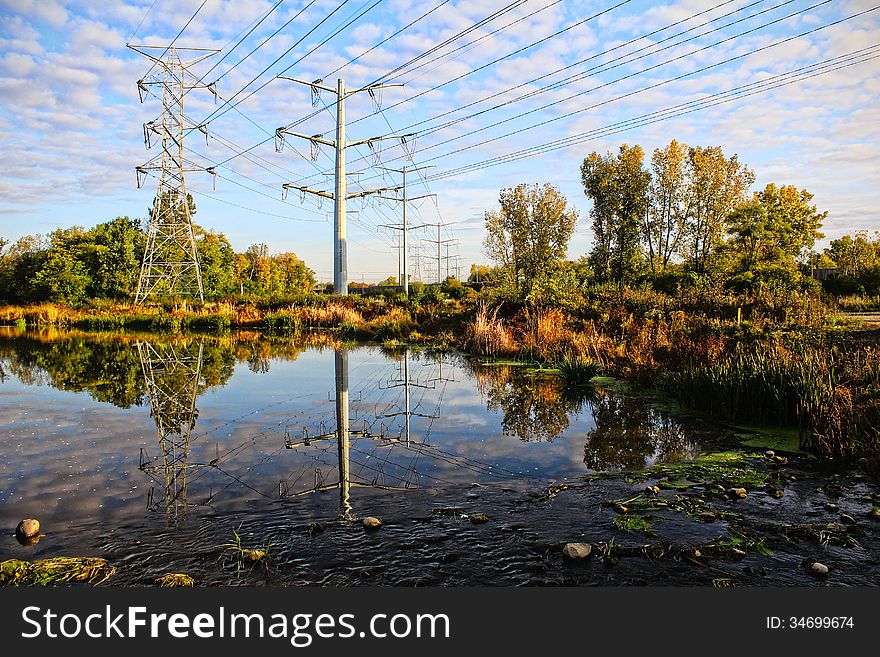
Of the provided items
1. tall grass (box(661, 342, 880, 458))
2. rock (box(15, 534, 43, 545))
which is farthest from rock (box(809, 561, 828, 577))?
rock (box(15, 534, 43, 545))

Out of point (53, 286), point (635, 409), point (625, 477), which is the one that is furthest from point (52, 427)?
point (53, 286)

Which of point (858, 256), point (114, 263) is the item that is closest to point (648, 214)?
point (858, 256)

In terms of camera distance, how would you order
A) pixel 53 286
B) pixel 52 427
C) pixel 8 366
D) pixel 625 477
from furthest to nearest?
pixel 53 286 < pixel 8 366 < pixel 52 427 < pixel 625 477

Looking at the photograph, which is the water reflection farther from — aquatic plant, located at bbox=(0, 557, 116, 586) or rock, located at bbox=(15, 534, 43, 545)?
aquatic plant, located at bbox=(0, 557, 116, 586)

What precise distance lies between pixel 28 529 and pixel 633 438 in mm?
6146

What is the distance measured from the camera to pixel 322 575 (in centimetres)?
334

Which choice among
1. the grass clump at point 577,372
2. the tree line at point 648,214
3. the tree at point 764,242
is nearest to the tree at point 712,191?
the tree line at point 648,214

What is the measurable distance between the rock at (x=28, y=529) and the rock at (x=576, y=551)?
12.2ft

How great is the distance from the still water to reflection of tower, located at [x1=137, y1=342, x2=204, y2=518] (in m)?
0.04

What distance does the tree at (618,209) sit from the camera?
3569 centimetres

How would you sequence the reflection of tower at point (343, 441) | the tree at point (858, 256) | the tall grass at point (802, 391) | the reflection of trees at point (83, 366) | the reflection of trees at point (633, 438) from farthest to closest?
the tree at point (858, 256)
the reflection of trees at point (83, 366)
the reflection of trees at point (633, 438)
the tall grass at point (802, 391)
the reflection of tower at point (343, 441)

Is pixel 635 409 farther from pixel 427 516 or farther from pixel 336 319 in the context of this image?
pixel 336 319

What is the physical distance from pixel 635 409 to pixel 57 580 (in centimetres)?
758

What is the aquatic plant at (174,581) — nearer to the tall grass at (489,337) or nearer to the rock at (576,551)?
the rock at (576,551)
